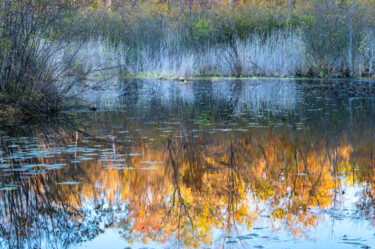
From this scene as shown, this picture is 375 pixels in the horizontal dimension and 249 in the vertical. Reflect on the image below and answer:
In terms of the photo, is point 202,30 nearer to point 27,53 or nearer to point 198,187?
point 27,53

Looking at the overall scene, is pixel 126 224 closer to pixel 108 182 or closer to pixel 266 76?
pixel 108 182

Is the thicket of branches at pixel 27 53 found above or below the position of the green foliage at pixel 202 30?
below

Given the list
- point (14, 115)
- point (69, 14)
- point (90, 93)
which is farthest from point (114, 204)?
point (90, 93)

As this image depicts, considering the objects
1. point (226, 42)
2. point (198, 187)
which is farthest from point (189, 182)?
point (226, 42)

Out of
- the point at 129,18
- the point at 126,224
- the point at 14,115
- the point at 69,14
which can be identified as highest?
the point at 129,18

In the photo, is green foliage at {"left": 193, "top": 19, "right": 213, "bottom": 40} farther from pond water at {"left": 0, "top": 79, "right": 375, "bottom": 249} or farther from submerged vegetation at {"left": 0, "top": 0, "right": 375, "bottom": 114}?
pond water at {"left": 0, "top": 79, "right": 375, "bottom": 249}

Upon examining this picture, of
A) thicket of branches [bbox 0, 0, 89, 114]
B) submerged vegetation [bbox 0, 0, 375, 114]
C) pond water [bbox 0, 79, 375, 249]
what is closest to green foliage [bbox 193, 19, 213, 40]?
submerged vegetation [bbox 0, 0, 375, 114]

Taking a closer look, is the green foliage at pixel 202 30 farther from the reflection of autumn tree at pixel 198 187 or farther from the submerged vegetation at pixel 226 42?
the reflection of autumn tree at pixel 198 187

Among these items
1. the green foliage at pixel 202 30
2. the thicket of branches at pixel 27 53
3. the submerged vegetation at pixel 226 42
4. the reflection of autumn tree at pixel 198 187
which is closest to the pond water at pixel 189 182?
the reflection of autumn tree at pixel 198 187

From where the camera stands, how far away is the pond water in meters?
3.75

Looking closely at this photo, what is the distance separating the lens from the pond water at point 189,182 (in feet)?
12.3

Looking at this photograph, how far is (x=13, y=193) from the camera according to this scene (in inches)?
187

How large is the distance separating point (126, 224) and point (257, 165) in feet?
7.46

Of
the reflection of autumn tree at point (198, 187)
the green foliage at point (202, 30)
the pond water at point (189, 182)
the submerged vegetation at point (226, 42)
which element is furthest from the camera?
the green foliage at point (202, 30)
